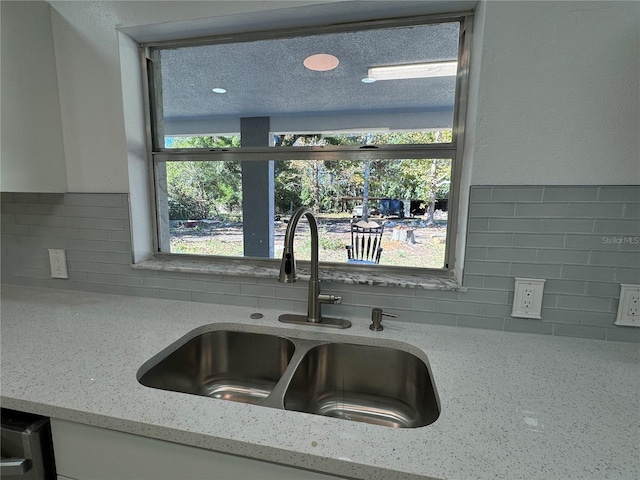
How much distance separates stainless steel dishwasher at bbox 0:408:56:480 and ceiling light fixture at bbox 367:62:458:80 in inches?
64.7

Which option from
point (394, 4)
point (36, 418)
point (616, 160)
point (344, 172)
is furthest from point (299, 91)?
point (36, 418)

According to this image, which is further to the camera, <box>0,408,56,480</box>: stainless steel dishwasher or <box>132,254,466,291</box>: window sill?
<box>132,254,466,291</box>: window sill

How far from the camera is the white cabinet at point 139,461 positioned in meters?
0.61

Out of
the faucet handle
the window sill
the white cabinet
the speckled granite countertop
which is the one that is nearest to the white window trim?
the window sill

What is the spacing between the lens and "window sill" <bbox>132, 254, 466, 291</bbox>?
114 centimetres

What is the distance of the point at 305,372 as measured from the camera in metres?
1.00

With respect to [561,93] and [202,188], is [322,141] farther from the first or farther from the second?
[561,93]

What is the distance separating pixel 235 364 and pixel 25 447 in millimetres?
564

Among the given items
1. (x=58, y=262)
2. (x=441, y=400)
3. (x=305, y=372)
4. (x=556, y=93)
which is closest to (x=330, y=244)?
(x=305, y=372)

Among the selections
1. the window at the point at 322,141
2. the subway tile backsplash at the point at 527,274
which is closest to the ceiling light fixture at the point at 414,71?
the window at the point at 322,141

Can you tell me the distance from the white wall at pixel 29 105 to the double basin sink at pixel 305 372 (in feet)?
3.01

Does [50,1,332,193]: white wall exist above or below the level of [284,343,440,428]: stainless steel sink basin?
above

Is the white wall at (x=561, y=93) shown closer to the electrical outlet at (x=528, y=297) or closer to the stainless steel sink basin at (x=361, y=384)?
the electrical outlet at (x=528, y=297)

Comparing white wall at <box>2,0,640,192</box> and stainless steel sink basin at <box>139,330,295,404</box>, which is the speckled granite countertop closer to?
stainless steel sink basin at <box>139,330,295,404</box>
